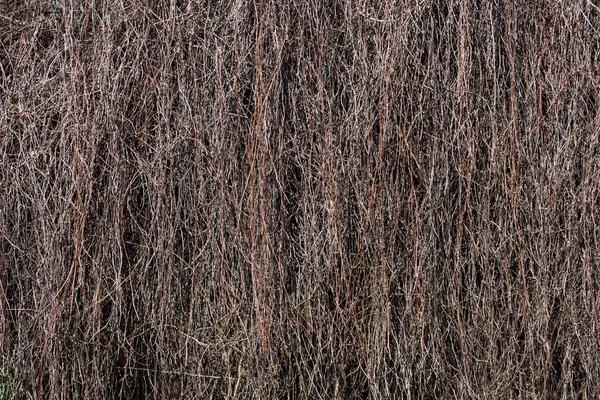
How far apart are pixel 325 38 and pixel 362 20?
0.38ft

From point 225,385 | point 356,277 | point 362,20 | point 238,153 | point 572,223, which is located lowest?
point 225,385

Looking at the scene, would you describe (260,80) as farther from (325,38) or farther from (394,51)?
(394,51)

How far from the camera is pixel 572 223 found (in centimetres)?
210

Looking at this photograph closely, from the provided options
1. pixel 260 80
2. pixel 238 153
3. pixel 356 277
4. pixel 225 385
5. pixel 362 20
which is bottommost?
pixel 225 385

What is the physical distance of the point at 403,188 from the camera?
6.86 ft

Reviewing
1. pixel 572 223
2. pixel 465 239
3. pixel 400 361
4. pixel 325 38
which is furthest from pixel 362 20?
pixel 400 361

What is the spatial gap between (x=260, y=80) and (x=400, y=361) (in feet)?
2.76

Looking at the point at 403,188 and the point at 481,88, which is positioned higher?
the point at 481,88

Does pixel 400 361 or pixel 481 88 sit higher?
pixel 481 88

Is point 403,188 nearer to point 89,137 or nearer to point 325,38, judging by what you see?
point 325,38

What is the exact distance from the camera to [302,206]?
6.87ft

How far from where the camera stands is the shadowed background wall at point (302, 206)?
207 cm

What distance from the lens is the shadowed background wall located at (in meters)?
2.07

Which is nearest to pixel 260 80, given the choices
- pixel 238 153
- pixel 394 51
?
pixel 238 153
